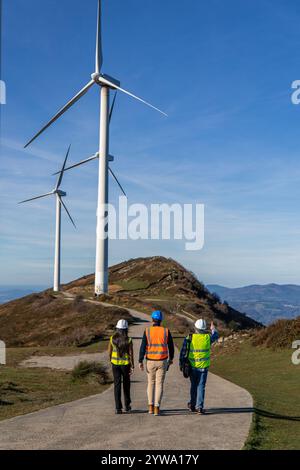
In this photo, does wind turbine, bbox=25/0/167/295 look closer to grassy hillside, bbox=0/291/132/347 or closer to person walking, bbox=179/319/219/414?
grassy hillside, bbox=0/291/132/347

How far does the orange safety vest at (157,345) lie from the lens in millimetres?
11219

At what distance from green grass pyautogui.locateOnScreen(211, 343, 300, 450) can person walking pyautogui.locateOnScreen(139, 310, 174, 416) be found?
2.15 meters

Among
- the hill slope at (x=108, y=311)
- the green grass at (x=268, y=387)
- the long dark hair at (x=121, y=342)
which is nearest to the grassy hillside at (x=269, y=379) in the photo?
the green grass at (x=268, y=387)

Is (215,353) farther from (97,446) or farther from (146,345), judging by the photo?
(97,446)

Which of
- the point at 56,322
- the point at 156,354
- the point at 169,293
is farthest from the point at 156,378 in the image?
the point at 169,293

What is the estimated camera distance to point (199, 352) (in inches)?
454

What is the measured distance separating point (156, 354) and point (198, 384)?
1.34 m

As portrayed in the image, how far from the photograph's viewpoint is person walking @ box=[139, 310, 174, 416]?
36.8ft

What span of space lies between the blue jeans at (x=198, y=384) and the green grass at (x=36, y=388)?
3900 millimetres

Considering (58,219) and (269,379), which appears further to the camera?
(58,219)

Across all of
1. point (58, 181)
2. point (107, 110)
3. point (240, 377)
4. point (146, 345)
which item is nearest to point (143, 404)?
point (146, 345)

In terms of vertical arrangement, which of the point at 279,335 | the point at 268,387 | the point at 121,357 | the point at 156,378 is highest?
the point at 121,357

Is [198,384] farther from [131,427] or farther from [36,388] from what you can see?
[36,388]

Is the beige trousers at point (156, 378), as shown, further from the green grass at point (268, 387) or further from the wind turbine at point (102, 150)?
the wind turbine at point (102, 150)
